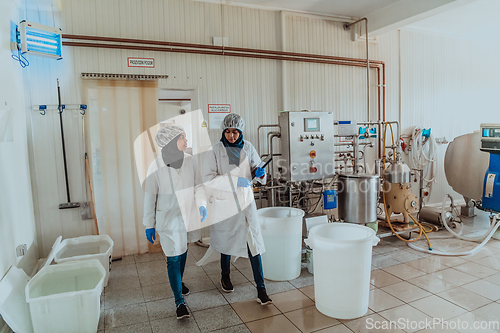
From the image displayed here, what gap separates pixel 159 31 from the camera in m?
3.52

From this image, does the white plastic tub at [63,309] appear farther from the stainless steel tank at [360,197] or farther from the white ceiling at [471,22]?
the white ceiling at [471,22]

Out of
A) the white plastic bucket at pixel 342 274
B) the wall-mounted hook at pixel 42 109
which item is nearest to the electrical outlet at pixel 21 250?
the wall-mounted hook at pixel 42 109

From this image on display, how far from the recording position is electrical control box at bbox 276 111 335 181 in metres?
3.60

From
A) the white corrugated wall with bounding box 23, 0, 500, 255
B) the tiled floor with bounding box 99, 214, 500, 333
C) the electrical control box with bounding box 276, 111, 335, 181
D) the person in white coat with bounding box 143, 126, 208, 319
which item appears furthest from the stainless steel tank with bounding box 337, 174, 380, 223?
the person in white coat with bounding box 143, 126, 208, 319

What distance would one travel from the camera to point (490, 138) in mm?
3695

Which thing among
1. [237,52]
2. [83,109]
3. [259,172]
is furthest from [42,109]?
[259,172]

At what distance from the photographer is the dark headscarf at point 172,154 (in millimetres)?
2240

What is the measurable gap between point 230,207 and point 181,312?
31.4 inches

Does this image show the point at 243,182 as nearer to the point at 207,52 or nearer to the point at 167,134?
the point at 167,134

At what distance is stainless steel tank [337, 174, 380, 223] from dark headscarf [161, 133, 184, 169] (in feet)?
6.79

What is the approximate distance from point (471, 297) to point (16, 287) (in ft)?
10.6

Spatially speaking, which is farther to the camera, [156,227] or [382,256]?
[382,256]

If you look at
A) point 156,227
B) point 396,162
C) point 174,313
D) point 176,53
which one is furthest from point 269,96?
point 174,313

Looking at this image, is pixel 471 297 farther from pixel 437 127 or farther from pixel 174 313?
pixel 437 127
